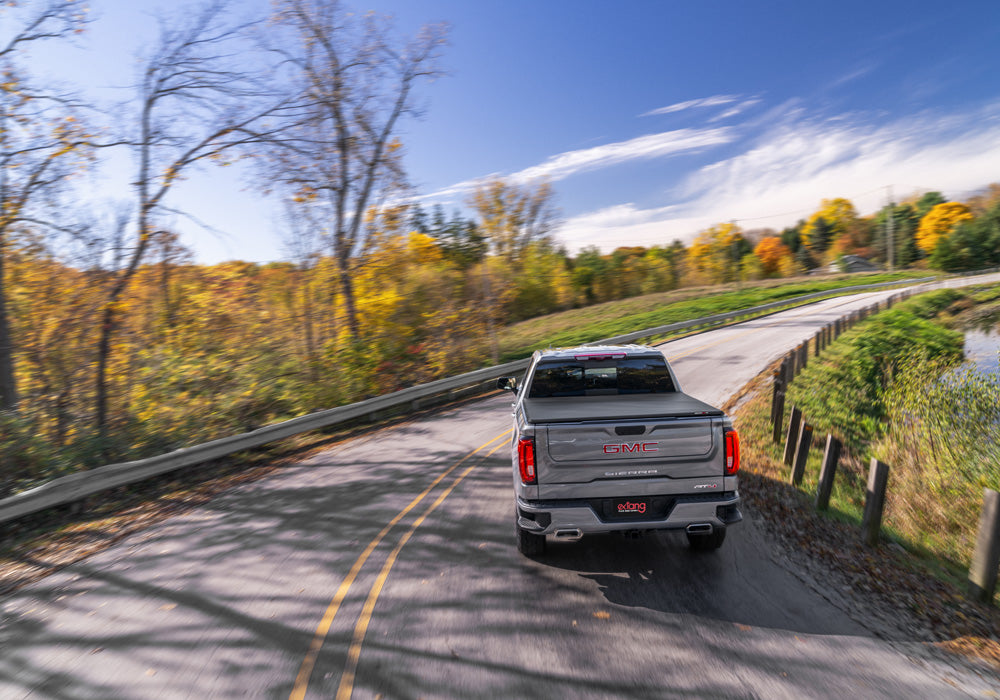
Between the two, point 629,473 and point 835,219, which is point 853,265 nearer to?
point 835,219

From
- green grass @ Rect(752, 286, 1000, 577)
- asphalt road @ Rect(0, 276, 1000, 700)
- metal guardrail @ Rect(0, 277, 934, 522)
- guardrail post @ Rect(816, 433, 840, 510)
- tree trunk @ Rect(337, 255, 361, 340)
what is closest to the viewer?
asphalt road @ Rect(0, 276, 1000, 700)

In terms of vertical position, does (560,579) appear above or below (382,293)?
below

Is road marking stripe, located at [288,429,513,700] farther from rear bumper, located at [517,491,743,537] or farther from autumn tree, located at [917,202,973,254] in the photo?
autumn tree, located at [917,202,973,254]

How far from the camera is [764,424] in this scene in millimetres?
11578

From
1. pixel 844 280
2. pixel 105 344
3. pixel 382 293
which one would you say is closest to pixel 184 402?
pixel 105 344

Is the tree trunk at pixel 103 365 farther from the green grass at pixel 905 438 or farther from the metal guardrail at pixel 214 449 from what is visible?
the green grass at pixel 905 438

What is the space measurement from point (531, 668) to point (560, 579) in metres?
1.52

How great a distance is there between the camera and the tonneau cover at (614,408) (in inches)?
204

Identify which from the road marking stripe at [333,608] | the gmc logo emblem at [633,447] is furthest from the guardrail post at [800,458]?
the road marking stripe at [333,608]

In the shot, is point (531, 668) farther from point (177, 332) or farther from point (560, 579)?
point (177, 332)

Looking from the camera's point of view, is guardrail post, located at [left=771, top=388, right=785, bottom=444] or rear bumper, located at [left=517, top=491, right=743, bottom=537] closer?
rear bumper, located at [left=517, top=491, right=743, bottom=537]

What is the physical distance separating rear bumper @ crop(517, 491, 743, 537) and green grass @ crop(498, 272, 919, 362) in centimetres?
2574

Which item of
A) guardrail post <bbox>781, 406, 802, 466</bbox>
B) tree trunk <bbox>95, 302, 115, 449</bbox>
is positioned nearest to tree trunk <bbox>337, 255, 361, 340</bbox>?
tree trunk <bbox>95, 302, 115, 449</bbox>

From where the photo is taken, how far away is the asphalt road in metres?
3.90
